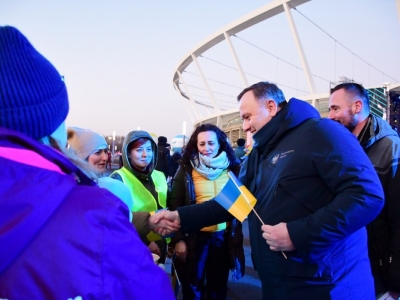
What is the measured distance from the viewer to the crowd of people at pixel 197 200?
0.67 metres

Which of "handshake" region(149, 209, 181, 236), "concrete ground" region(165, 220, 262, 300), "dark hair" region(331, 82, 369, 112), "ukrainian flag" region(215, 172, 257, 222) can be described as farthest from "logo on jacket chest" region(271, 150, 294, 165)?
"concrete ground" region(165, 220, 262, 300)

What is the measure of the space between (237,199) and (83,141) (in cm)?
190

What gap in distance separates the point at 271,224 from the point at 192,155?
2.02m

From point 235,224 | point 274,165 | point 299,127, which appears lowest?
point 235,224

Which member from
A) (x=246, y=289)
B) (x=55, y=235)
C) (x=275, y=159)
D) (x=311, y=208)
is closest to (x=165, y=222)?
(x=275, y=159)

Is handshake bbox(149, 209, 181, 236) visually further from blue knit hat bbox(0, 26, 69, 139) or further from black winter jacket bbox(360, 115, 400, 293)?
blue knit hat bbox(0, 26, 69, 139)

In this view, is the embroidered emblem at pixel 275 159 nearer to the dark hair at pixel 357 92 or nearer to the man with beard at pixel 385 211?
the man with beard at pixel 385 211

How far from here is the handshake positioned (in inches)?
91.5

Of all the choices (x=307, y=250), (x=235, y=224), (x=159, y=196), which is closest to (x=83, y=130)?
(x=159, y=196)

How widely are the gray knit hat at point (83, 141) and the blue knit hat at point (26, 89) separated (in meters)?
2.36

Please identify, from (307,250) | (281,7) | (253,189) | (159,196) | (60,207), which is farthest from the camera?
(281,7)

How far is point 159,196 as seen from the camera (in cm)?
321

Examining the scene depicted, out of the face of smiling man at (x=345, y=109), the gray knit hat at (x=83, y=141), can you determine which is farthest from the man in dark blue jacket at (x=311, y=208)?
the gray knit hat at (x=83, y=141)

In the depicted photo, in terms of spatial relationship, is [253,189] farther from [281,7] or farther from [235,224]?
[281,7]
